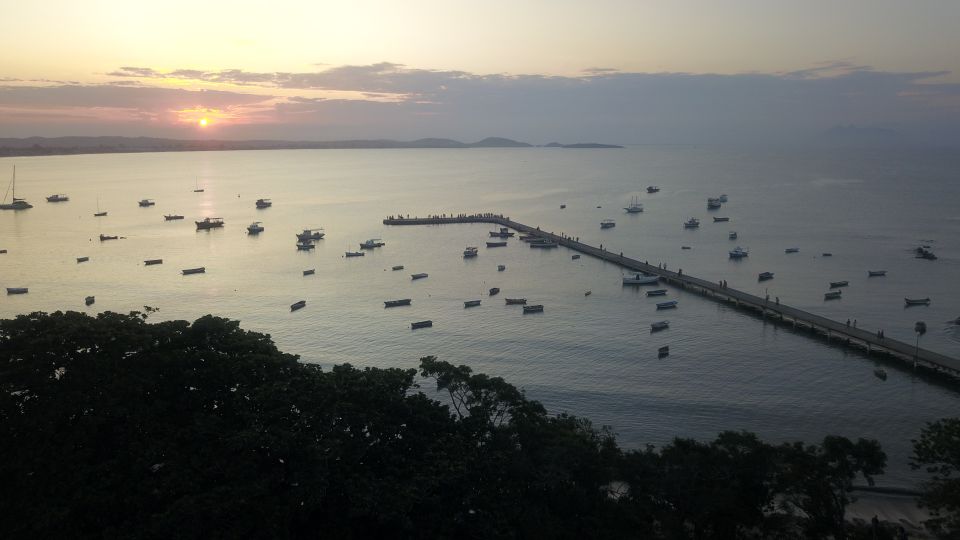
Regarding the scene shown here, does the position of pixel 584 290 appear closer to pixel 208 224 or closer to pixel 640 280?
pixel 640 280

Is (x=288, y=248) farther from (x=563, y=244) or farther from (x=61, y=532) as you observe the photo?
(x=61, y=532)

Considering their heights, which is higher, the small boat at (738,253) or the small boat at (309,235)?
the small boat at (738,253)

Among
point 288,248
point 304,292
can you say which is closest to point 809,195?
point 288,248

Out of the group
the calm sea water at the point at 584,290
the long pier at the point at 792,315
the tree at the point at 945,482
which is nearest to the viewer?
the tree at the point at 945,482

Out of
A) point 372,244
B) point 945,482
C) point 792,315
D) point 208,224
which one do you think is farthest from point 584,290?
point 208,224

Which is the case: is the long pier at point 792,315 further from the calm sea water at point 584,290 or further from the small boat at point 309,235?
the small boat at point 309,235

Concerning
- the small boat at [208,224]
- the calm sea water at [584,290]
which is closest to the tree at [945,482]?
the calm sea water at [584,290]

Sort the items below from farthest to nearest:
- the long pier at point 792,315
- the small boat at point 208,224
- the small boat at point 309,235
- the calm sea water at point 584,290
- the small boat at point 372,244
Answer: the small boat at point 208,224 → the small boat at point 309,235 → the small boat at point 372,244 → the long pier at point 792,315 → the calm sea water at point 584,290
